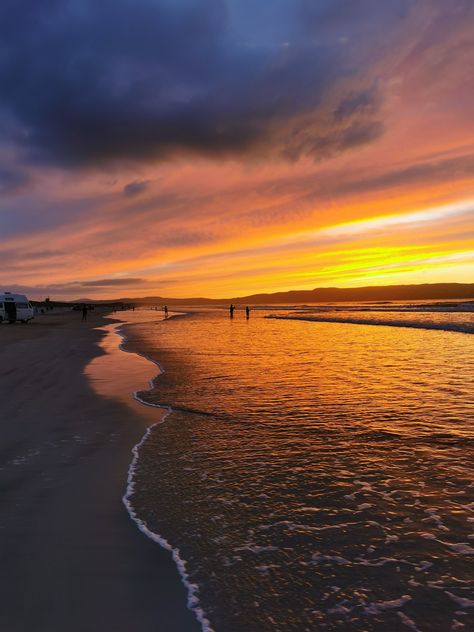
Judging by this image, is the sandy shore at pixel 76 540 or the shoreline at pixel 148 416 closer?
the sandy shore at pixel 76 540

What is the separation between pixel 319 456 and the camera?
22.5 feet

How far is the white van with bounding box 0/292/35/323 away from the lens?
4628cm

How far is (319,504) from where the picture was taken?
5145mm

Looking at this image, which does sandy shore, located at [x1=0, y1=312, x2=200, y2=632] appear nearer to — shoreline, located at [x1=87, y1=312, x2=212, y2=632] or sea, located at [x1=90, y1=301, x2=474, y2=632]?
shoreline, located at [x1=87, y1=312, x2=212, y2=632]

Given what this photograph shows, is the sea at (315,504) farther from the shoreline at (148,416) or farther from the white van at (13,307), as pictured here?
the white van at (13,307)

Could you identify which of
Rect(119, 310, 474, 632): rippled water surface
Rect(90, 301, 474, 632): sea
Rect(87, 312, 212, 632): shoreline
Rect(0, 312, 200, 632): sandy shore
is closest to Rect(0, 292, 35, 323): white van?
Rect(87, 312, 212, 632): shoreline

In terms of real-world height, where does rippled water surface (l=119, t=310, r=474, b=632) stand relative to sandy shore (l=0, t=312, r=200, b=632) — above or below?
below

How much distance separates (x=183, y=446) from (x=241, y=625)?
442 cm

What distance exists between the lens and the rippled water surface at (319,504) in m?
3.41

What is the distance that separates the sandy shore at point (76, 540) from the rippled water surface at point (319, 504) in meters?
0.32

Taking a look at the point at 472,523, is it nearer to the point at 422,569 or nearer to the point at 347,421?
the point at 422,569

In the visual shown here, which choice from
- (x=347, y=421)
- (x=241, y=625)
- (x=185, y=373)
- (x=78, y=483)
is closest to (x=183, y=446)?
(x=78, y=483)

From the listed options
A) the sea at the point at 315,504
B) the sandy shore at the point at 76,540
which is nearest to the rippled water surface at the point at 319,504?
the sea at the point at 315,504

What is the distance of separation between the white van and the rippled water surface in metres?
41.6
